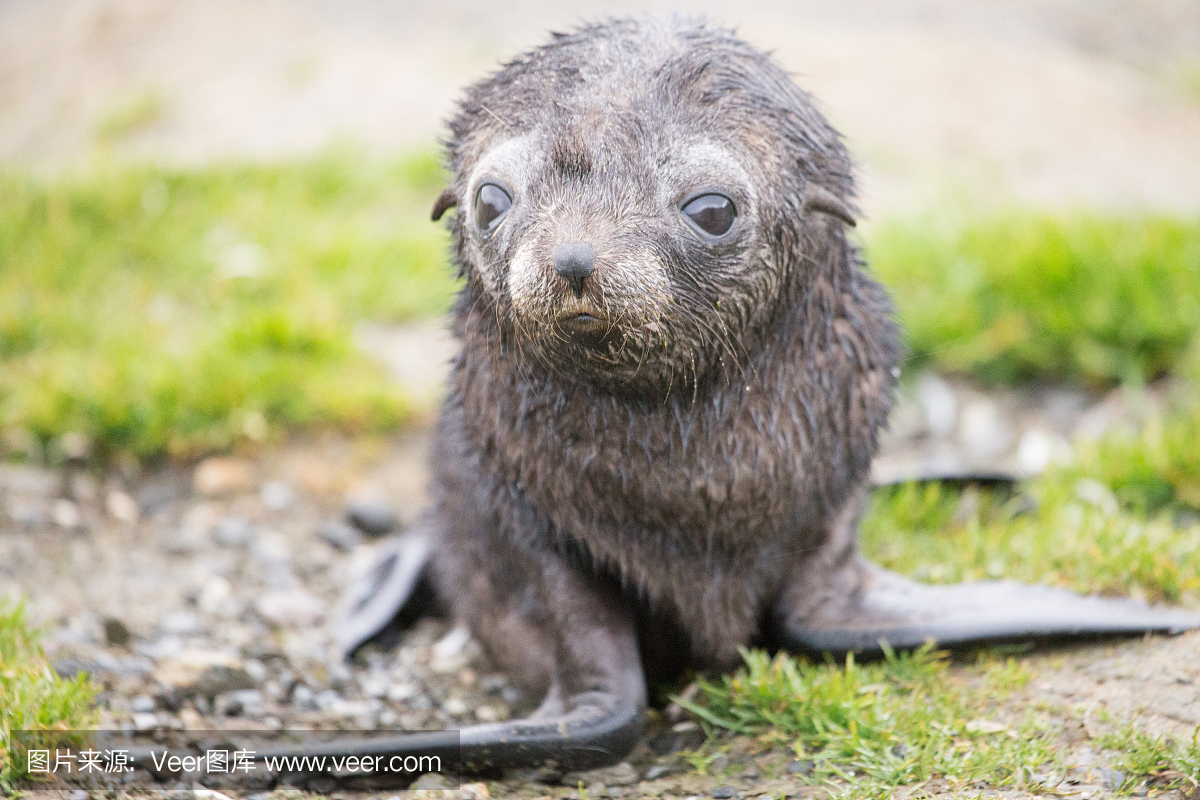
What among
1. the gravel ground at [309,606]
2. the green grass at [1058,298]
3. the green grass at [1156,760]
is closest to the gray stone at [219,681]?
the gravel ground at [309,606]

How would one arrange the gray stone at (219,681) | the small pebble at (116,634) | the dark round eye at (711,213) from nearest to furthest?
the dark round eye at (711,213) < the gray stone at (219,681) < the small pebble at (116,634)

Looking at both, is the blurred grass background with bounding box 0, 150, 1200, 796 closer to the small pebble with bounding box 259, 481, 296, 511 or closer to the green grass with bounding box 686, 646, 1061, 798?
the green grass with bounding box 686, 646, 1061, 798

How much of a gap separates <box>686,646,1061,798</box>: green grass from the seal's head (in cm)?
93

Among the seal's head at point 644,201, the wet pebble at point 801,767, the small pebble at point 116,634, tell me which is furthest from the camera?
the small pebble at point 116,634

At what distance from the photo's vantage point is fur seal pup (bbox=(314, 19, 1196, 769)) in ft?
8.66

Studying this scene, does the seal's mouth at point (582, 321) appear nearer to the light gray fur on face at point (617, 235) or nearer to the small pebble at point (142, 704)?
the light gray fur on face at point (617, 235)

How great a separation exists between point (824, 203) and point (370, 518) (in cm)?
275

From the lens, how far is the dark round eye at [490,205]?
2.74 metres

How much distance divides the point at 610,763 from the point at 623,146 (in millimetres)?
1606

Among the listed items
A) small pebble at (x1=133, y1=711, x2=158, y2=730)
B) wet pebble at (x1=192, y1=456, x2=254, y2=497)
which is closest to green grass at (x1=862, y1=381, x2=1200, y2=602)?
small pebble at (x1=133, y1=711, x2=158, y2=730)

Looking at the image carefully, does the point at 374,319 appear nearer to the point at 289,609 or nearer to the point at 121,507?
the point at 121,507

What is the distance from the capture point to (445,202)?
10.1ft

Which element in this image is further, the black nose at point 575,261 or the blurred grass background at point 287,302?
the blurred grass background at point 287,302

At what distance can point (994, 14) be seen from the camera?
1015 cm
